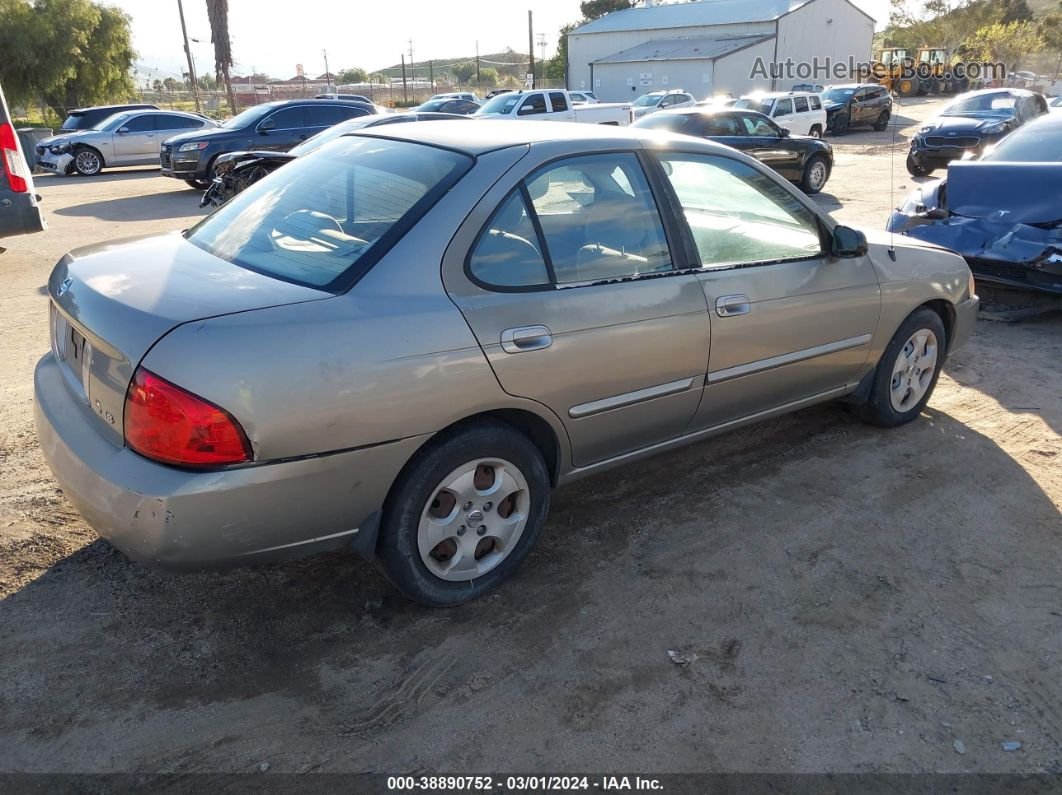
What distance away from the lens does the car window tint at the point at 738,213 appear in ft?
12.0

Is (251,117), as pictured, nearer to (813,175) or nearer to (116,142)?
(116,142)

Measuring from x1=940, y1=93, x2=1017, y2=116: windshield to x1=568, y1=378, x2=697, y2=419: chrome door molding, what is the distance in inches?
694

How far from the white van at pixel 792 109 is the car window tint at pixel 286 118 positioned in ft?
38.2

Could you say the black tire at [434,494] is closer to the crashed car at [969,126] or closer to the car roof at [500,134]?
the car roof at [500,134]

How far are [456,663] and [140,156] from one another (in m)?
20.8

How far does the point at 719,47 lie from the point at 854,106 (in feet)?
54.5

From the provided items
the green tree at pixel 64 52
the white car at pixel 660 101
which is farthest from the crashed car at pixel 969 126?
the green tree at pixel 64 52

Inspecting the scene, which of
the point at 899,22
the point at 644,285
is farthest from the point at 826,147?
the point at 899,22

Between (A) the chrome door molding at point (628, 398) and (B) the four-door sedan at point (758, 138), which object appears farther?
(B) the four-door sedan at point (758, 138)

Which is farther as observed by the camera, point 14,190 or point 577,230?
point 14,190

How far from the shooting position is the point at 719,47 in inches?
1774

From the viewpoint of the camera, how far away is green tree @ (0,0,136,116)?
28453mm

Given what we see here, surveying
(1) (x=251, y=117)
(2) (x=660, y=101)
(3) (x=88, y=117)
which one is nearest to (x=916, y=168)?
(2) (x=660, y=101)

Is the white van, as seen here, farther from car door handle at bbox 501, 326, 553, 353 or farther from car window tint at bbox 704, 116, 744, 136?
car door handle at bbox 501, 326, 553, 353
